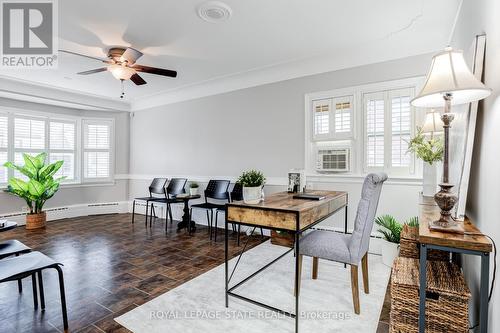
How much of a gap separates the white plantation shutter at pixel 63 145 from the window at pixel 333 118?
5.38 meters

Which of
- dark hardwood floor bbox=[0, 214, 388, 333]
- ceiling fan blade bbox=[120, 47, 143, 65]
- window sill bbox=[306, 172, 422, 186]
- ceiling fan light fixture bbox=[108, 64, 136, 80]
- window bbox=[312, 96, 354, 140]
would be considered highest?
ceiling fan blade bbox=[120, 47, 143, 65]

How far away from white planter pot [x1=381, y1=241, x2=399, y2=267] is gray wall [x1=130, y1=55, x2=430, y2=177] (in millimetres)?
1604

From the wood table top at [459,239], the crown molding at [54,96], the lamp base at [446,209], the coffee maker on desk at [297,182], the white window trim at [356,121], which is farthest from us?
the crown molding at [54,96]

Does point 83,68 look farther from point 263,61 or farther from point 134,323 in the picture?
point 134,323

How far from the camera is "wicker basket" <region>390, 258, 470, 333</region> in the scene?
1.38 meters

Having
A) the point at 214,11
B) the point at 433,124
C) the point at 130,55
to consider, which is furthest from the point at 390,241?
the point at 130,55

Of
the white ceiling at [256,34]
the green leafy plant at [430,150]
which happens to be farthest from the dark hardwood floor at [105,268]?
the white ceiling at [256,34]

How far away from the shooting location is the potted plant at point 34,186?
4.60 m

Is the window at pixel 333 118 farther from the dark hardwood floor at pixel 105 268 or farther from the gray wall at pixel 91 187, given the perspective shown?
the gray wall at pixel 91 187

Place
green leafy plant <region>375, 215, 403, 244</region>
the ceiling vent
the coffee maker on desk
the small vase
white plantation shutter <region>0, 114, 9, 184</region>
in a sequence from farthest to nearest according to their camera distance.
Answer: white plantation shutter <region>0, 114, 9, 184</region> → the small vase → green leafy plant <region>375, 215, 403, 244</region> → the coffee maker on desk → the ceiling vent

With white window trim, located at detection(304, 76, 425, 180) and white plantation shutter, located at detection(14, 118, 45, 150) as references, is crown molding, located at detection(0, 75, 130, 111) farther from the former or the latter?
white window trim, located at detection(304, 76, 425, 180)

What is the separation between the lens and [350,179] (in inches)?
142

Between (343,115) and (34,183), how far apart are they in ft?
17.8

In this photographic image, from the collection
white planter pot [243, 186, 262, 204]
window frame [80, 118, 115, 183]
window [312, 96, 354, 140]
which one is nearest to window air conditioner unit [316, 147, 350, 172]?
window [312, 96, 354, 140]
